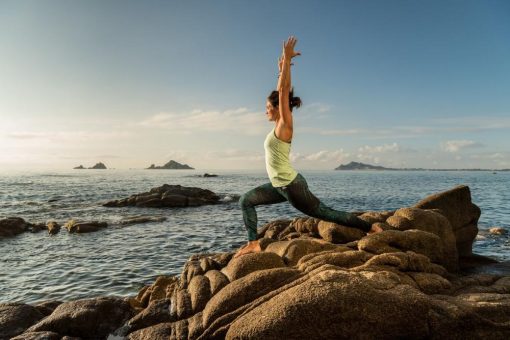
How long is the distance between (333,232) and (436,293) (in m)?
2.93

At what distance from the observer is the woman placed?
20.5ft

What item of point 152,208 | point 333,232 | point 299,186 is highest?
point 299,186

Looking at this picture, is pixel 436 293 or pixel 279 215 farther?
pixel 279 215

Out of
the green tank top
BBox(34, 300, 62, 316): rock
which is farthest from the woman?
BBox(34, 300, 62, 316): rock

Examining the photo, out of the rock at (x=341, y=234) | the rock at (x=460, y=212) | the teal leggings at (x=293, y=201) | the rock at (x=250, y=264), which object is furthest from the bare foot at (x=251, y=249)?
the rock at (x=460, y=212)

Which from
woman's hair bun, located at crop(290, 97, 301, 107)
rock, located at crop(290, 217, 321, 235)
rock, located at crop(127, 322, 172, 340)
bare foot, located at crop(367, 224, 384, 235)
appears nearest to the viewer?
rock, located at crop(127, 322, 172, 340)

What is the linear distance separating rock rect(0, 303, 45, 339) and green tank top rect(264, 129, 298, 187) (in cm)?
560

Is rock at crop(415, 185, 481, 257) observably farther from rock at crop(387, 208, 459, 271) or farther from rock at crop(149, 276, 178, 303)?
rock at crop(149, 276, 178, 303)

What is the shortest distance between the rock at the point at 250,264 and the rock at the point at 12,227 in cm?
2067

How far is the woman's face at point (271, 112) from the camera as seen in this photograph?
6.53 metres

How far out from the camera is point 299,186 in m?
6.71

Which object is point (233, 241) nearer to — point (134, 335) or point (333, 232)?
point (333, 232)

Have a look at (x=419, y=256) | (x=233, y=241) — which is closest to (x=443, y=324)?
(x=419, y=256)

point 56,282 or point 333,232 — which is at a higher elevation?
point 333,232
